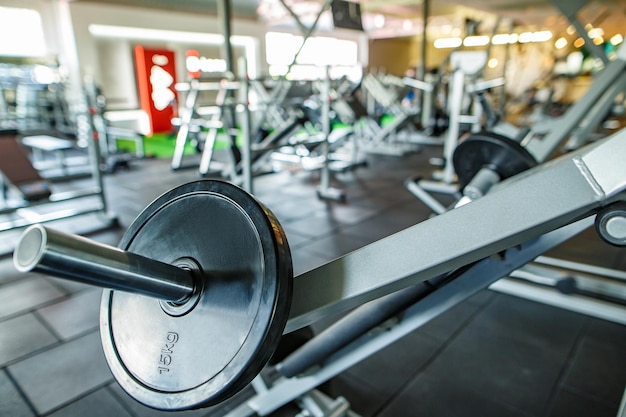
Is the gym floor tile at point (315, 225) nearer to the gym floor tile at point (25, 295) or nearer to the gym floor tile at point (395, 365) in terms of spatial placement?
the gym floor tile at point (395, 365)

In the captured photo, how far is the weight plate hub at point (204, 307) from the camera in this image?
466mm

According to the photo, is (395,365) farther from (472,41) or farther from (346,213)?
(472,41)

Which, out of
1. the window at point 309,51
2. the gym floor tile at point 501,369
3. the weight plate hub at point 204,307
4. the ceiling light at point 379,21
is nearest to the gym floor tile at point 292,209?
the gym floor tile at point 501,369

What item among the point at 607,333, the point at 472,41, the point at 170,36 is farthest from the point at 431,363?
the point at 170,36

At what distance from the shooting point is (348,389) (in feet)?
4.60

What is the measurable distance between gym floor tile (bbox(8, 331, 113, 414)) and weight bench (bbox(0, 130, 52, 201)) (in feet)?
4.15

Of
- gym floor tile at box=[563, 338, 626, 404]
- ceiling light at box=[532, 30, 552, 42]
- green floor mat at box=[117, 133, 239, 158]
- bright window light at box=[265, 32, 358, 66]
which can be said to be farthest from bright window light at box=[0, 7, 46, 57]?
ceiling light at box=[532, 30, 552, 42]

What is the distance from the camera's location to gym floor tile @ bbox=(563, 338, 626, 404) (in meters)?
1.36

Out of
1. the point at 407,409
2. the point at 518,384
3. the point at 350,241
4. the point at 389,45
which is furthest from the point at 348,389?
the point at 389,45

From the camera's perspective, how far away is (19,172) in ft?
8.64

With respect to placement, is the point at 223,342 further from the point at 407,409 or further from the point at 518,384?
the point at 518,384

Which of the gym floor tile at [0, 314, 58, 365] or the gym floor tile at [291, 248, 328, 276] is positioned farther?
Answer: the gym floor tile at [291, 248, 328, 276]

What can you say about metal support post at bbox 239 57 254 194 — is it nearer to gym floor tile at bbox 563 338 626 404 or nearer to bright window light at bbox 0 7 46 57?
gym floor tile at bbox 563 338 626 404

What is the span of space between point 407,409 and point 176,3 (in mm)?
8823
